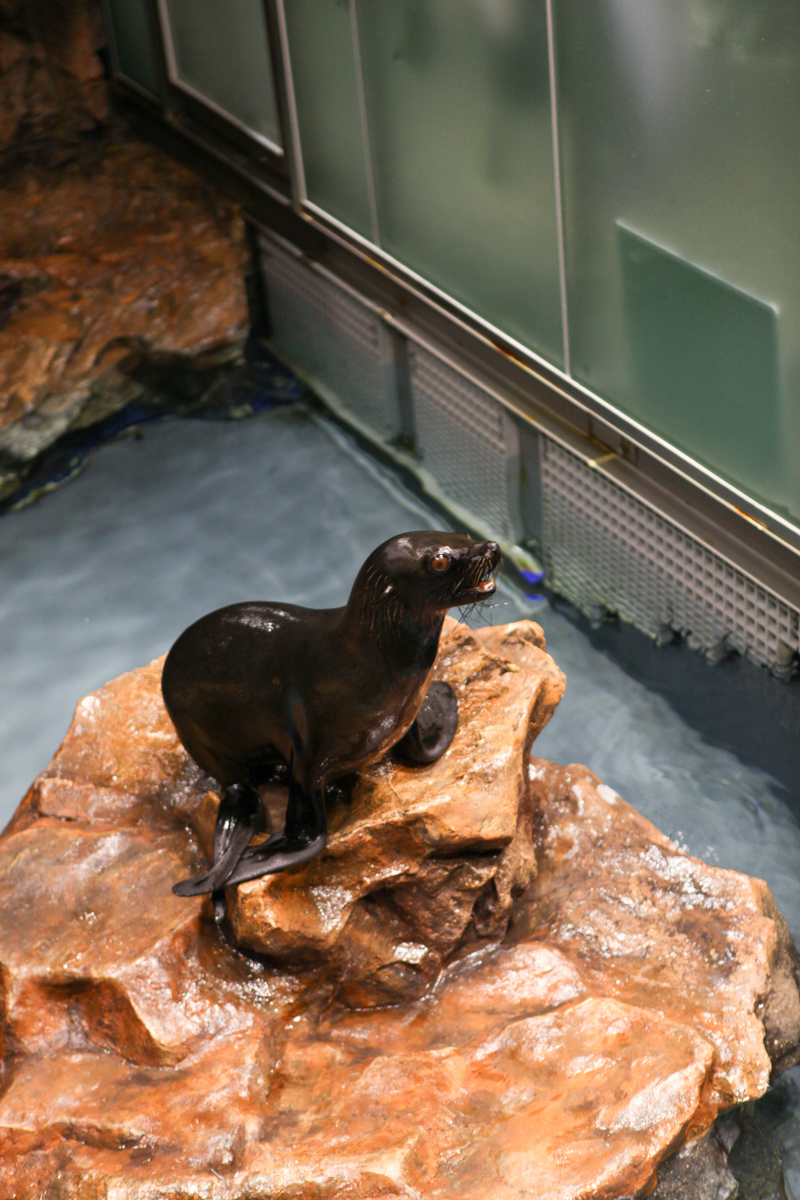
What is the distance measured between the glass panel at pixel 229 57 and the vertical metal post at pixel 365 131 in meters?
0.63

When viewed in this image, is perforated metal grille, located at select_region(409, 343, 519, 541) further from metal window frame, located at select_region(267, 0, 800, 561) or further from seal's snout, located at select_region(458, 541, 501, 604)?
seal's snout, located at select_region(458, 541, 501, 604)

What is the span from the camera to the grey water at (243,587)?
3693mm

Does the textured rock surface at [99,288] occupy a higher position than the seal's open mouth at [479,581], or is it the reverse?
the seal's open mouth at [479,581]

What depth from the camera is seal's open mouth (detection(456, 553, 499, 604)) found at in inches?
93.2

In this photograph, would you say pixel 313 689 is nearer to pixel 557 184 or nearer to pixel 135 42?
pixel 557 184

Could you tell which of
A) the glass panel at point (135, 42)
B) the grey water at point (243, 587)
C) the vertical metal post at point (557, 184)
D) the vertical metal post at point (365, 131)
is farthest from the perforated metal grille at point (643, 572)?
the glass panel at point (135, 42)

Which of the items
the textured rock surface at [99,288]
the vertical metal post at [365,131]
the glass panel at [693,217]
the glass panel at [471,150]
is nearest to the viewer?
the glass panel at [693,217]

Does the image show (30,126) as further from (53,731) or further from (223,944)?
(223,944)

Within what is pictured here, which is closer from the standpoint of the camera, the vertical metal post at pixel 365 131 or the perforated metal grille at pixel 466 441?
the vertical metal post at pixel 365 131

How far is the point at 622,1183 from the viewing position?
88.4 inches

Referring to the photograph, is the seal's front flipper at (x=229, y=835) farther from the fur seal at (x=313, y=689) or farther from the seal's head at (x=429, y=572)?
the seal's head at (x=429, y=572)

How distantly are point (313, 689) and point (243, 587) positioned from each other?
6.71 ft

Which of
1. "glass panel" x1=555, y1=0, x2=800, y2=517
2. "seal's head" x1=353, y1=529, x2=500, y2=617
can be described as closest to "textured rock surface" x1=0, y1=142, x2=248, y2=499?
"glass panel" x1=555, y1=0, x2=800, y2=517

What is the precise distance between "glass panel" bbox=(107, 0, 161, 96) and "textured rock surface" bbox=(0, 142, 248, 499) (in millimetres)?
447
